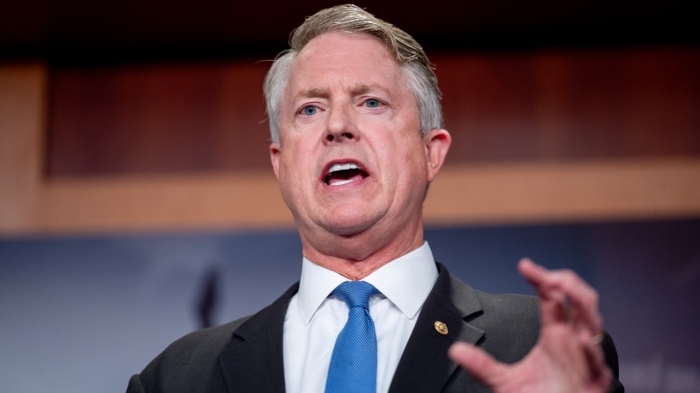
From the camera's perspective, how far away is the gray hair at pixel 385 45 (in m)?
1.77

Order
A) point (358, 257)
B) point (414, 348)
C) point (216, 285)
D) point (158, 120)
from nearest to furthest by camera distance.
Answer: point (414, 348) → point (358, 257) → point (216, 285) → point (158, 120)

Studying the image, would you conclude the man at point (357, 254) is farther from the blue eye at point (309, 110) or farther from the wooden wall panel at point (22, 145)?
the wooden wall panel at point (22, 145)

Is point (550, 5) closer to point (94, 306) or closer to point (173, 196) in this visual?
point (173, 196)

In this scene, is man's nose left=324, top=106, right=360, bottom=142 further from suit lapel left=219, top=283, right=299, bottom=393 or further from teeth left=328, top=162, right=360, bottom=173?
suit lapel left=219, top=283, right=299, bottom=393

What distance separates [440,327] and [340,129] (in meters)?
0.39

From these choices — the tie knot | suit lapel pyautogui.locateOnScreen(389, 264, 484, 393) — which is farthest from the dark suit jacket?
the tie knot

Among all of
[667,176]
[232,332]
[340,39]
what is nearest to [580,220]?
[667,176]

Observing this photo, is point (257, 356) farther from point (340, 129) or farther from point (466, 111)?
point (466, 111)

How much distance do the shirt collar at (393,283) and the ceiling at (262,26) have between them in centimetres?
92

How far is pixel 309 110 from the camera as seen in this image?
172 centimetres

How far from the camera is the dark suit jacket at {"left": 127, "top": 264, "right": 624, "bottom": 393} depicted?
1.39 metres

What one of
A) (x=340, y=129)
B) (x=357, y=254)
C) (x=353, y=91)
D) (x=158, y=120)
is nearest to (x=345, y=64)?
(x=353, y=91)

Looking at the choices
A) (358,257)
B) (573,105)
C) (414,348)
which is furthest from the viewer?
(573,105)

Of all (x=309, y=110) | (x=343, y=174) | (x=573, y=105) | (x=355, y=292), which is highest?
(x=573, y=105)
